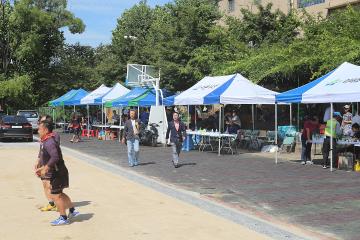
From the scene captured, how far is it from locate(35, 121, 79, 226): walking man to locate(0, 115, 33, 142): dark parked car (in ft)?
71.4

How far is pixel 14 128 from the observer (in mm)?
28984

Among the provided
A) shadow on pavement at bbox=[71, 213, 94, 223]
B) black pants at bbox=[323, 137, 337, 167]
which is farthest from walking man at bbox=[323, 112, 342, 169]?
shadow on pavement at bbox=[71, 213, 94, 223]

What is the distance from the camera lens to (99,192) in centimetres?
1130

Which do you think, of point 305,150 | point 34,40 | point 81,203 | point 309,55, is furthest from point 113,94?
point 81,203

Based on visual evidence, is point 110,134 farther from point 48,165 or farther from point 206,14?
point 48,165

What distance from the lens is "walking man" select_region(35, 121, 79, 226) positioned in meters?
7.93

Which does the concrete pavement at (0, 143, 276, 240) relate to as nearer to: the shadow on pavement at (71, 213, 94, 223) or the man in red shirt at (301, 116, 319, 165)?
the shadow on pavement at (71, 213, 94, 223)

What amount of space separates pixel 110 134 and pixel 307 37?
13251 mm

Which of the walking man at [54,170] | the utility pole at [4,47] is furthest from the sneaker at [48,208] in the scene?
the utility pole at [4,47]

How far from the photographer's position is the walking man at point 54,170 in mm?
7926

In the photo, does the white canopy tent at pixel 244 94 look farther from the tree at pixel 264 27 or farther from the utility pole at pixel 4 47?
the utility pole at pixel 4 47

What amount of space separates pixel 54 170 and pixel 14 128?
2213cm

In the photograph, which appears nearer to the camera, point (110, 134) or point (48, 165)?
point (48, 165)

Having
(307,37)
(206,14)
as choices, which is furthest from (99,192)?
(206,14)
